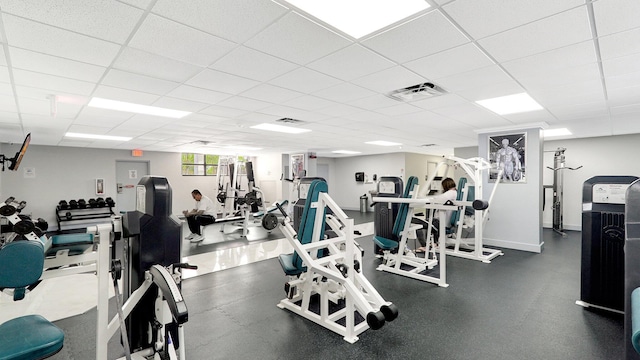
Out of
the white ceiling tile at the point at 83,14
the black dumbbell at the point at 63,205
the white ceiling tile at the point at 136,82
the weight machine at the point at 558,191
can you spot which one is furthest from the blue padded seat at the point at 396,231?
the black dumbbell at the point at 63,205

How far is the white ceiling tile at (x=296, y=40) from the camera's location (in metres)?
1.91

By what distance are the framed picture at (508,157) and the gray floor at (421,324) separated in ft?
6.33

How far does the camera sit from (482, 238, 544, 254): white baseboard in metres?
5.29

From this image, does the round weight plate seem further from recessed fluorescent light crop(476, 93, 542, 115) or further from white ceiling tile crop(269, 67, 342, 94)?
recessed fluorescent light crop(476, 93, 542, 115)

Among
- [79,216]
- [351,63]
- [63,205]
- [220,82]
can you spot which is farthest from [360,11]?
[63,205]

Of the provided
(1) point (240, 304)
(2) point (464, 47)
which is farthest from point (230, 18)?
(1) point (240, 304)

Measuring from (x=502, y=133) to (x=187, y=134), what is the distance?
631 centimetres

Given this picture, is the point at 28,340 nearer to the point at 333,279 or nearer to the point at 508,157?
the point at 333,279

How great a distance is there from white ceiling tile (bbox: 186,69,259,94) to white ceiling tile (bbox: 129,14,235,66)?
0.33 metres

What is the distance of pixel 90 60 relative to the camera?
2.41 m

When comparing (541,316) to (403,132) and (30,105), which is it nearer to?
(403,132)

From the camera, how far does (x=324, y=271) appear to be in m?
2.53

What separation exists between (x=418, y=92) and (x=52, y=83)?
3813 millimetres

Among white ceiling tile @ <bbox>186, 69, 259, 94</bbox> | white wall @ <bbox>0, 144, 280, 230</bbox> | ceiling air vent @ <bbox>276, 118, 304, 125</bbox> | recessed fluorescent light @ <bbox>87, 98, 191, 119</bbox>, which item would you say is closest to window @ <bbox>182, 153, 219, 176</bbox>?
white wall @ <bbox>0, 144, 280, 230</bbox>
